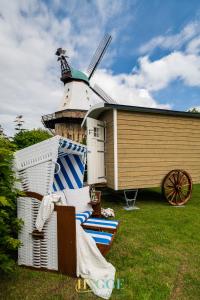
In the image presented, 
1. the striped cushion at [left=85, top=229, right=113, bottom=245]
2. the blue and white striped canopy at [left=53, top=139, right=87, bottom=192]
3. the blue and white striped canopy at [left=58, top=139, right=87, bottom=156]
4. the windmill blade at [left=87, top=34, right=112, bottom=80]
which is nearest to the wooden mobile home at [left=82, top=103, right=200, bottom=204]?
the blue and white striped canopy at [left=53, top=139, right=87, bottom=192]

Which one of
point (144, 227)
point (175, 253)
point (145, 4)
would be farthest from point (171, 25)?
point (175, 253)

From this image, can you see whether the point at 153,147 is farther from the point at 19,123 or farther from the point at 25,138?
the point at 19,123

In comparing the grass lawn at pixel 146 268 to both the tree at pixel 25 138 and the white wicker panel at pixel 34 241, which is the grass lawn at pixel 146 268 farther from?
the tree at pixel 25 138

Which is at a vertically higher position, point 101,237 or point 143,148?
point 143,148

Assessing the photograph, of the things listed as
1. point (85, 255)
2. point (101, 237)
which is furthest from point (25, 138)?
point (85, 255)

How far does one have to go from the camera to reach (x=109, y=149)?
790 centimetres

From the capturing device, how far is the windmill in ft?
77.1

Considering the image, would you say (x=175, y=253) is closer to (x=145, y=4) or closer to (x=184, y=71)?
(x=145, y=4)

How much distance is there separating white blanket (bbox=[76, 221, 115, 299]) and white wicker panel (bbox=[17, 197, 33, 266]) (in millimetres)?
795

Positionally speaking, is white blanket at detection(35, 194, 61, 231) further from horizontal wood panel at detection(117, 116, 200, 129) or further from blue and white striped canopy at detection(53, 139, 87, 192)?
horizontal wood panel at detection(117, 116, 200, 129)

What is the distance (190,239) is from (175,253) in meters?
0.82

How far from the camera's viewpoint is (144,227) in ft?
18.0

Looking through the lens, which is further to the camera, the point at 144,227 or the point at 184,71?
the point at 184,71

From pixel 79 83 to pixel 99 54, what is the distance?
4.65 m
